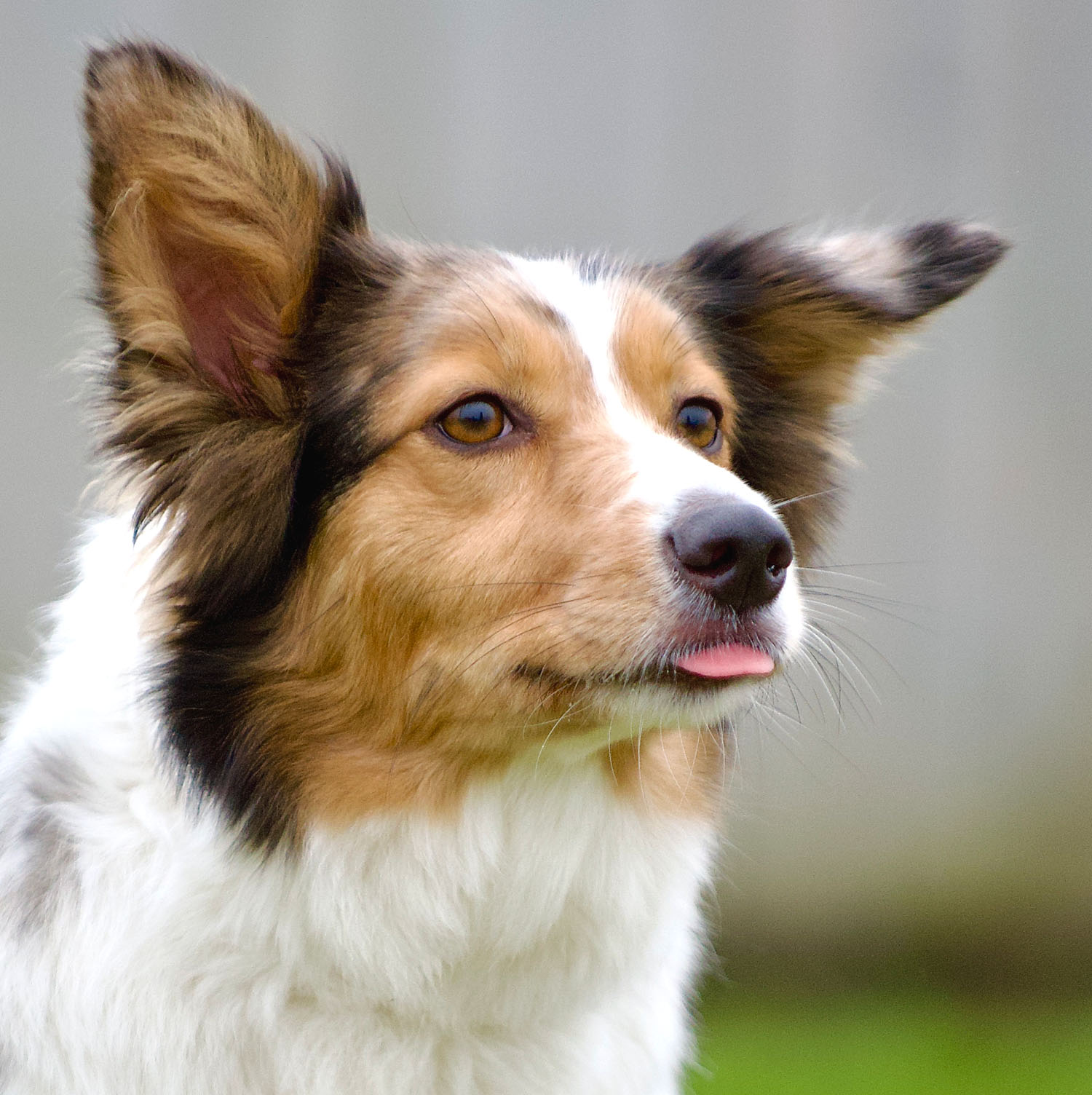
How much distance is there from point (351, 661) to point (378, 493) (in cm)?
35

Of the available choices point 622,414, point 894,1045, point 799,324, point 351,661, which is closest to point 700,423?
point 622,414

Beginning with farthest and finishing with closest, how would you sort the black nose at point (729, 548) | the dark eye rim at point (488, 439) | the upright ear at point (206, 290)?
the dark eye rim at point (488, 439), the upright ear at point (206, 290), the black nose at point (729, 548)

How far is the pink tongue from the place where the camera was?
7.47ft

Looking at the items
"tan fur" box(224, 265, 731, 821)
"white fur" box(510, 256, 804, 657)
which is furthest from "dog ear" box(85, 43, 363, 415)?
"white fur" box(510, 256, 804, 657)

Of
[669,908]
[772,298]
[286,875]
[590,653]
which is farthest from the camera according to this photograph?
[772,298]

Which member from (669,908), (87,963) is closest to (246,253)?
(87,963)

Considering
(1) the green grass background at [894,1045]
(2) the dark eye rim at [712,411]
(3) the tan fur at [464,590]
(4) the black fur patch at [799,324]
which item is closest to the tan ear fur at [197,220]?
(3) the tan fur at [464,590]

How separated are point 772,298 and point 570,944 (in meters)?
1.67

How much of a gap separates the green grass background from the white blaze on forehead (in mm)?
2965

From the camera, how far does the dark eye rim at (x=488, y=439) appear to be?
250 centimetres

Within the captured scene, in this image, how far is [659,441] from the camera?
2.54 meters

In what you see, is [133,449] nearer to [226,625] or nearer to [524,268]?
[226,625]

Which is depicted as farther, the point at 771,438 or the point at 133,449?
the point at 771,438

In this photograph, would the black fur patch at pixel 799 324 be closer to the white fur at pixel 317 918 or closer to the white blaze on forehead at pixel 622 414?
the white blaze on forehead at pixel 622 414
